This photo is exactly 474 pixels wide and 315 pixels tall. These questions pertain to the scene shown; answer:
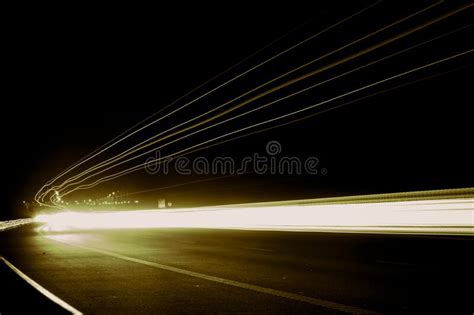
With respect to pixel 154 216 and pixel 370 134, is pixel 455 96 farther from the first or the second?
pixel 154 216

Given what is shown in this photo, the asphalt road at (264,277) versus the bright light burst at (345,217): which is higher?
the bright light burst at (345,217)

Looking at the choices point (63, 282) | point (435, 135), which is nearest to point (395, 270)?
point (63, 282)

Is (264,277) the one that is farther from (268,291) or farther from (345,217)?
(345,217)

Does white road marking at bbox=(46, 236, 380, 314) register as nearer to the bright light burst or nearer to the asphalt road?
the asphalt road

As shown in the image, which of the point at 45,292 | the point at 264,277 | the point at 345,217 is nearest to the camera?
the point at 45,292

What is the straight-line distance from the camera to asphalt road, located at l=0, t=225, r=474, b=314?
816 centimetres

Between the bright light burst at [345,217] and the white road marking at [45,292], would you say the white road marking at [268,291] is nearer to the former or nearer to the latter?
the white road marking at [45,292]

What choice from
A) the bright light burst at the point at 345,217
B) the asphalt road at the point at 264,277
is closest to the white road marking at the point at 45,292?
the asphalt road at the point at 264,277

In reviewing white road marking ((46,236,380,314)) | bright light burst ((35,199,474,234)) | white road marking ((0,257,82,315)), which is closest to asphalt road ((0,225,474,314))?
white road marking ((46,236,380,314))

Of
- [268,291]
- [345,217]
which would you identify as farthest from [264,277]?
[345,217]

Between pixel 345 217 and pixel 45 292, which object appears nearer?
pixel 45 292

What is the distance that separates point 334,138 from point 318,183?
839cm

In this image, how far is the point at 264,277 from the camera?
11086 mm

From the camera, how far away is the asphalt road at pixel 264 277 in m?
8.16
